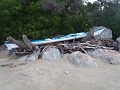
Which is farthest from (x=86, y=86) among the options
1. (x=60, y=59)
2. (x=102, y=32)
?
(x=102, y=32)

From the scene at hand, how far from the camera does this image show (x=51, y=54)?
639 cm

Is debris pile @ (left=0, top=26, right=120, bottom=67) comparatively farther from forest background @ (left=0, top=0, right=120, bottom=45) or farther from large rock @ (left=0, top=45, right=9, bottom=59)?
forest background @ (left=0, top=0, right=120, bottom=45)

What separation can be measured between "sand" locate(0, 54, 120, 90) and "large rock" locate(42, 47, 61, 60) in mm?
623

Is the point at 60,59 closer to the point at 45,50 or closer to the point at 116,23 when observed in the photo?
the point at 45,50

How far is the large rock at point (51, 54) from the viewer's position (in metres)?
6.25

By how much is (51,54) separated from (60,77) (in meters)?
2.14

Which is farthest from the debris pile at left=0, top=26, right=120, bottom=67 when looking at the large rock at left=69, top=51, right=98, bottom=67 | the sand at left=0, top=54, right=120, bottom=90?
the sand at left=0, top=54, right=120, bottom=90

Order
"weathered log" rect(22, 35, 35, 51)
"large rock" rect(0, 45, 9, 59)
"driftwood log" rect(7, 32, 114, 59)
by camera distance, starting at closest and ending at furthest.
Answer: "weathered log" rect(22, 35, 35, 51) < "driftwood log" rect(7, 32, 114, 59) < "large rock" rect(0, 45, 9, 59)

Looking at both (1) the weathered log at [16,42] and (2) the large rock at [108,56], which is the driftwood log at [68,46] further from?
(2) the large rock at [108,56]

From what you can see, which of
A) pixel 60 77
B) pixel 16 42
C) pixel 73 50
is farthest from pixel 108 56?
pixel 16 42

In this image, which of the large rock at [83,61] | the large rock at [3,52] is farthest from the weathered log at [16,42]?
the large rock at [83,61]

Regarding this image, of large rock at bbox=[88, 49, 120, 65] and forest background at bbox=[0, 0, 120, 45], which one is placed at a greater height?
forest background at bbox=[0, 0, 120, 45]

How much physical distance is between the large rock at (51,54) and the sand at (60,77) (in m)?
0.62

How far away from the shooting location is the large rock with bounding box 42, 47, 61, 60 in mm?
Result: 6250
